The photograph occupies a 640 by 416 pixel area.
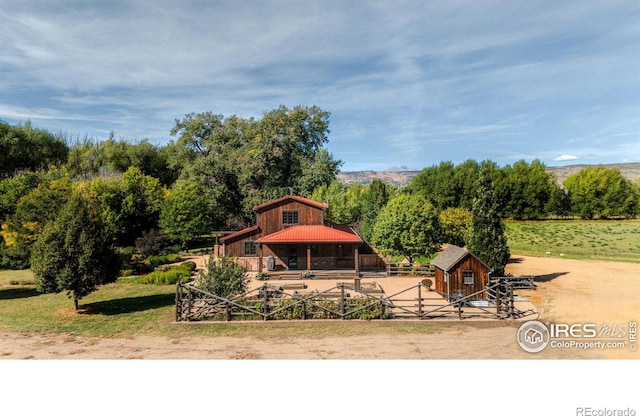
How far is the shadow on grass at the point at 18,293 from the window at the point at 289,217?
18057 millimetres

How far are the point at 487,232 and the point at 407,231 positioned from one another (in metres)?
6.87

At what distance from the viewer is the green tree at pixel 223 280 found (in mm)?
17734

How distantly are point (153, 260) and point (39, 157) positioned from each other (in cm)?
3443

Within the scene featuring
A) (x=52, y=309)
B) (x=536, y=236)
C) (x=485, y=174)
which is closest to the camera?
(x=52, y=309)

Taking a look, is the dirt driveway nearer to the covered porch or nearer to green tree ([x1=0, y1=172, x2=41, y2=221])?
the covered porch

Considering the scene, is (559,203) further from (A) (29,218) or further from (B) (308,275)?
(A) (29,218)

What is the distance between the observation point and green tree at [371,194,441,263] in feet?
95.6

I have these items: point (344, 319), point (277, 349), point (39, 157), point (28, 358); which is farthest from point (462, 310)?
point (39, 157)

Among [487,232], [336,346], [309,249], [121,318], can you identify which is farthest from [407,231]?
[121,318]

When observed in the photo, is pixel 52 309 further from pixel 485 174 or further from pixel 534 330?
pixel 485 174

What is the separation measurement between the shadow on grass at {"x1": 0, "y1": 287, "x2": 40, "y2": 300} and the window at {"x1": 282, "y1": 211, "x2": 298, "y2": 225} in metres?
18.1

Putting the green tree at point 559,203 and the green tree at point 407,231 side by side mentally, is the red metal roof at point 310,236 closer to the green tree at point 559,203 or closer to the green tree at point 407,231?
the green tree at point 407,231

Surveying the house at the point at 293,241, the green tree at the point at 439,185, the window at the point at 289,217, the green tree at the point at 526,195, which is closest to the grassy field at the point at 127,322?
the house at the point at 293,241

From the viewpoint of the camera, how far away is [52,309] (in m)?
19.2
